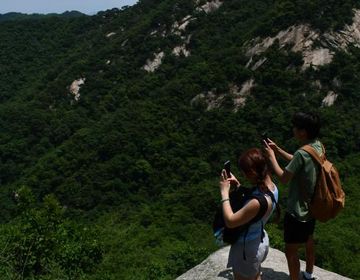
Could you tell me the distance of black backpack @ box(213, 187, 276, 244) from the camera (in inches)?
240

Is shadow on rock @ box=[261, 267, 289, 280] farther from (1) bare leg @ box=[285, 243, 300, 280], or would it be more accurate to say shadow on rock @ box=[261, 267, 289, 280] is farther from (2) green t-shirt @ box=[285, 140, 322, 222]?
(2) green t-shirt @ box=[285, 140, 322, 222]

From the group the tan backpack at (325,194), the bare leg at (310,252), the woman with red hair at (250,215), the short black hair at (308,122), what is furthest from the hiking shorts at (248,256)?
the short black hair at (308,122)

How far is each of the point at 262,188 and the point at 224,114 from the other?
5685 cm

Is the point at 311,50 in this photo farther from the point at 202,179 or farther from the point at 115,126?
the point at 115,126

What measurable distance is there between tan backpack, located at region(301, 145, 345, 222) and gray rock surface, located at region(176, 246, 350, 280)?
1.88 meters

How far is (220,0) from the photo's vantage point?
306 feet

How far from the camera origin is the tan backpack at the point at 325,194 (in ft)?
22.4

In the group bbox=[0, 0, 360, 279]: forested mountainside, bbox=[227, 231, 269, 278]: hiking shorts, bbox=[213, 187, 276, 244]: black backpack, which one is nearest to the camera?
bbox=[213, 187, 276, 244]: black backpack

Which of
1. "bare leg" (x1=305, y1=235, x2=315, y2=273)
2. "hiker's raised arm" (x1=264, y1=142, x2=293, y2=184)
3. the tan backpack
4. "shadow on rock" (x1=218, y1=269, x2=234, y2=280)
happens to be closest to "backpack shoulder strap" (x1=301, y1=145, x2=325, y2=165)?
the tan backpack

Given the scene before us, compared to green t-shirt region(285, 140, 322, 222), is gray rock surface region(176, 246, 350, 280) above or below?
below

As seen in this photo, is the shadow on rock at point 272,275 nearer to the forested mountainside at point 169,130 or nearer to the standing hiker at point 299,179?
the standing hiker at point 299,179

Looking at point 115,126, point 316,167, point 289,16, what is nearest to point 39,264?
point 316,167

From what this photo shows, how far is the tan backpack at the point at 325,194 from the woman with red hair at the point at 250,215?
70 centimetres

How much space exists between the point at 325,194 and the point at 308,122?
101 centimetres
